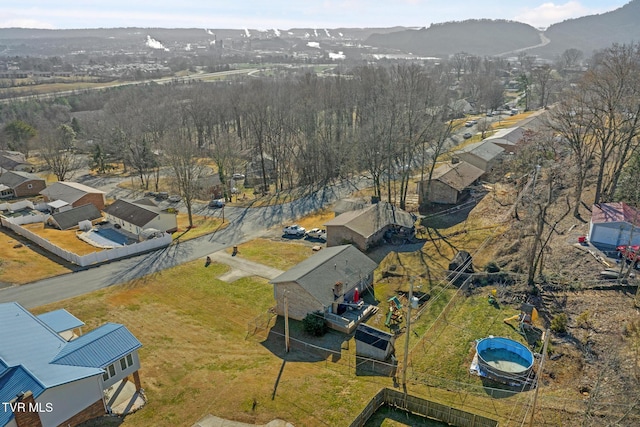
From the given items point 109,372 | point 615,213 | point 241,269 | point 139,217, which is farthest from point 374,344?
point 139,217

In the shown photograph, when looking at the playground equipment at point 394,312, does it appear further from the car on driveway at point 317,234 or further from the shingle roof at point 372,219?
the car on driveway at point 317,234

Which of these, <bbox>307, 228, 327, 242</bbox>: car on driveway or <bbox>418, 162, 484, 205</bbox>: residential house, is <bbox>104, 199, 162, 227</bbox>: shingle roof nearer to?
<bbox>307, 228, 327, 242</bbox>: car on driveway

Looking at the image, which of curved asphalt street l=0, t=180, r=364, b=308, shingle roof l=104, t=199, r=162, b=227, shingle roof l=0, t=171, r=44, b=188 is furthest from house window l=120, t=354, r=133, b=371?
shingle roof l=0, t=171, r=44, b=188

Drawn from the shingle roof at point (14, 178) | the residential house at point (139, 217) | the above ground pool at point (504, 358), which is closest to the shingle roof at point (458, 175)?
the above ground pool at point (504, 358)

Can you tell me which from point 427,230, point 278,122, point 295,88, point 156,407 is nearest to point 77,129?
point 295,88

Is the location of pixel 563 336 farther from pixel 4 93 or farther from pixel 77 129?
pixel 4 93
